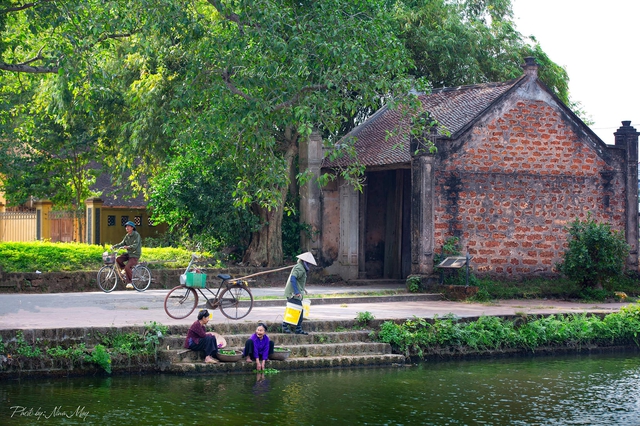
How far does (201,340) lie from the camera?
13.0m

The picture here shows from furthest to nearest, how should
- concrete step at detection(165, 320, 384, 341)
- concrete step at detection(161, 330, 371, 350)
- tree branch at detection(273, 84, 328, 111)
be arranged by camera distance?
1. tree branch at detection(273, 84, 328, 111)
2. concrete step at detection(165, 320, 384, 341)
3. concrete step at detection(161, 330, 371, 350)

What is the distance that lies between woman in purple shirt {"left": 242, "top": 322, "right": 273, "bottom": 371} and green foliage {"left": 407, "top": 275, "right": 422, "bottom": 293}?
7.42 metres

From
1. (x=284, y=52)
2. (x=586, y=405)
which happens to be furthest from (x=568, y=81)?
(x=586, y=405)

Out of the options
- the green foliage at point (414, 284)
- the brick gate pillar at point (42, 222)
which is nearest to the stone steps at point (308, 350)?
the green foliage at point (414, 284)

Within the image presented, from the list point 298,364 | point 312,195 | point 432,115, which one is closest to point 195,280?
point 298,364

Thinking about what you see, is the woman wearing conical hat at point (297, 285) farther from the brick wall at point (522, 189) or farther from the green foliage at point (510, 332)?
the brick wall at point (522, 189)

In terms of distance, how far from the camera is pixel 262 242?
2288 cm

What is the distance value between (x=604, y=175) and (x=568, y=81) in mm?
9600

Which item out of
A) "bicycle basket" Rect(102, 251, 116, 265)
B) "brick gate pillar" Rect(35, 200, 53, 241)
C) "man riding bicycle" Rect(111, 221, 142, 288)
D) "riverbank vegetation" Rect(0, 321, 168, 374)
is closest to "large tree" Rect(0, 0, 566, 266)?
"man riding bicycle" Rect(111, 221, 142, 288)

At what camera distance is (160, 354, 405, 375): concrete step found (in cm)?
1281

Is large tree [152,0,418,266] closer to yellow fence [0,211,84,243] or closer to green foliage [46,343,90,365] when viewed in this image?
green foliage [46,343,90,365]

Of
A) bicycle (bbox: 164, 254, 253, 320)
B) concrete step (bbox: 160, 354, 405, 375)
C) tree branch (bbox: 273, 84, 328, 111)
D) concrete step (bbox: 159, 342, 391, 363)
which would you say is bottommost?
concrete step (bbox: 160, 354, 405, 375)

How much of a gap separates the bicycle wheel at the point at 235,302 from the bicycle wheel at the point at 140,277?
4.78 meters

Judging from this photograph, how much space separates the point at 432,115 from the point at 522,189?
317 cm
